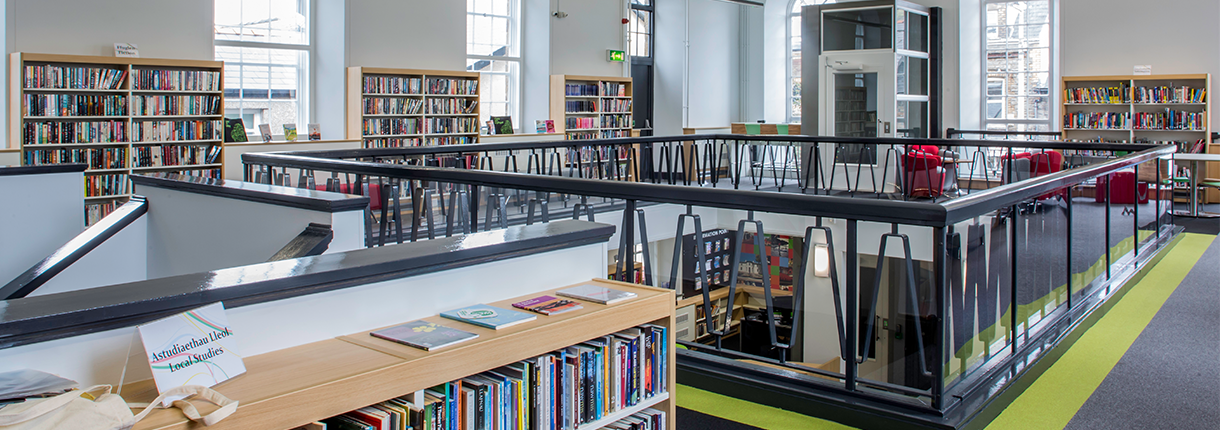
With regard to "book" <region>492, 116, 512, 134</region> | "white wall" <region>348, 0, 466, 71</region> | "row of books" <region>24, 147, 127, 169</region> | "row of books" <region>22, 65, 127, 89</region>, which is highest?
"white wall" <region>348, 0, 466, 71</region>

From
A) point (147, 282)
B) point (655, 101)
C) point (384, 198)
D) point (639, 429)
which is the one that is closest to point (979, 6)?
point (655, 101)

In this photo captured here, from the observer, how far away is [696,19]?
14.4 metres

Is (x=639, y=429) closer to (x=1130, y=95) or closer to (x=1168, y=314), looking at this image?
(x=1168, y=314)

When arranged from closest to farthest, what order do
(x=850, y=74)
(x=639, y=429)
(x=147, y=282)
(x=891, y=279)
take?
(x=147, y=282)
(x=639, y=429)
(x=891, y=279)
(x=850, y=74)

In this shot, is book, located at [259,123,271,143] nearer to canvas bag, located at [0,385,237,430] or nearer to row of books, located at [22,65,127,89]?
row of books, located at [22,65,127,89]

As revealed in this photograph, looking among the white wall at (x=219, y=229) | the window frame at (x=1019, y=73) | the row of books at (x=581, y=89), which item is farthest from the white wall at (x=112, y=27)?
the window frame at (x=1019, y=73)

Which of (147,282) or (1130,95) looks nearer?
(147,282)

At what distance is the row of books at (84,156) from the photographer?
7586mm

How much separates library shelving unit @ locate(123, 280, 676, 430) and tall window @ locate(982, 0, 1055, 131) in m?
13.0

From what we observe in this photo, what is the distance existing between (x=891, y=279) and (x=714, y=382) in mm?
798

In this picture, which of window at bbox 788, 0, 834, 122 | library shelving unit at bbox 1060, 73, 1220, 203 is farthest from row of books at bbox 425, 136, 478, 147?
library shelving unit at bbox 1060, 73, 1220, 203

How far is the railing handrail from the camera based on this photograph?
165 inches

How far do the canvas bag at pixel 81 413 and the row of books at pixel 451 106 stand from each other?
31.7 feet

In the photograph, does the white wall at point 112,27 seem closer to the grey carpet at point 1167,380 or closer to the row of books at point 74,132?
the row of books at point 74,132
